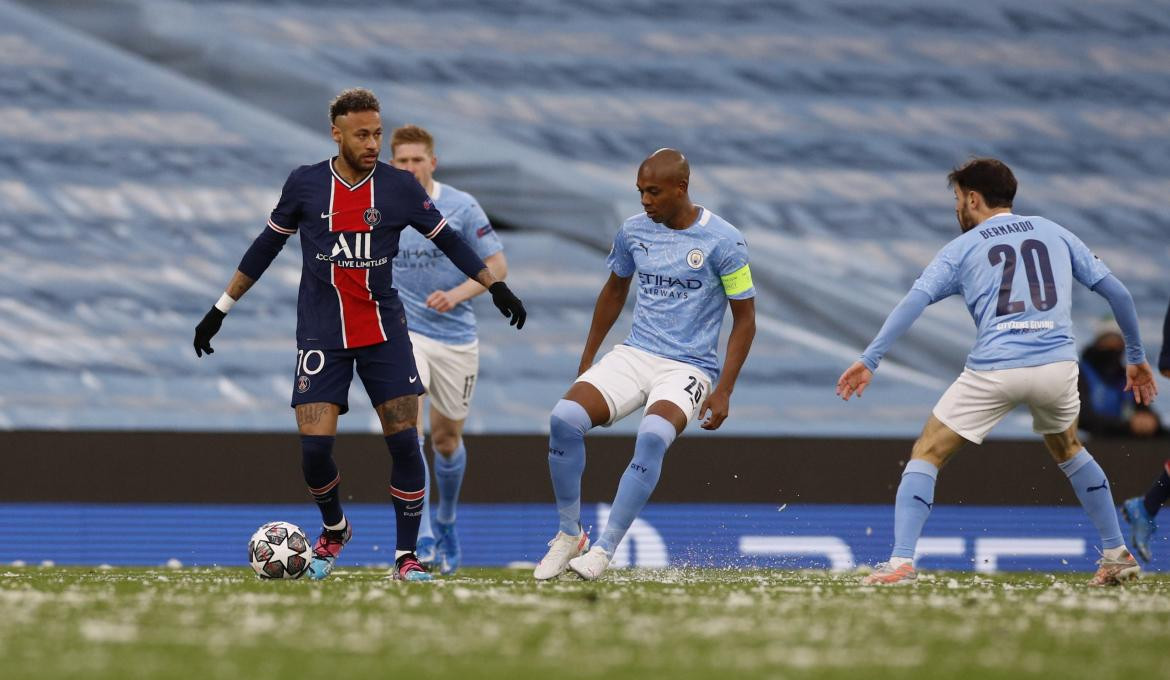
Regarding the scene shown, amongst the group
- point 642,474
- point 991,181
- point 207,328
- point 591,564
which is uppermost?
point 991,181

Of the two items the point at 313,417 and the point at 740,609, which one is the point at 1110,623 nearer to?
the point at 740,609

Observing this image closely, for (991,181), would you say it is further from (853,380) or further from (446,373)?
(446,373)

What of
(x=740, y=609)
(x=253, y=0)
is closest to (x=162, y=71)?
(x=253, y=0)

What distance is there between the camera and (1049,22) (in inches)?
465

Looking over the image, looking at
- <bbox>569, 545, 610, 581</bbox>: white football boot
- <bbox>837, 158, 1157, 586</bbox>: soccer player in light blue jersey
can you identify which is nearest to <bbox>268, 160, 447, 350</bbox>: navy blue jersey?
<bbox>569, 545, 610, 581</bbox>: white football boot

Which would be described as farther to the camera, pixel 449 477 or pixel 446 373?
pixel 449 477

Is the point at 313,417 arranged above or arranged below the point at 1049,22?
below

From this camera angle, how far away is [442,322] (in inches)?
320

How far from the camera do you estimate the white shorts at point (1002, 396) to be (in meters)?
6.18

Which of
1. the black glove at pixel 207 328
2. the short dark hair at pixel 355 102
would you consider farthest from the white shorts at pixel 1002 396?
the black glove at pixel 207 328

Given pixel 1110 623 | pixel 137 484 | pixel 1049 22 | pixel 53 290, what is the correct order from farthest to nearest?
1. pixel 1049 22
2. pixel 53 290
3. pixel 137 484
4. pixel 1110 623

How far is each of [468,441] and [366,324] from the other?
363 centimetres

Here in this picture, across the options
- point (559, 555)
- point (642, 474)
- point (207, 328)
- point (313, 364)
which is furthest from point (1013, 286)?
point (207, 328)

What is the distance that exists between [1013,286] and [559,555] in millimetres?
2150
